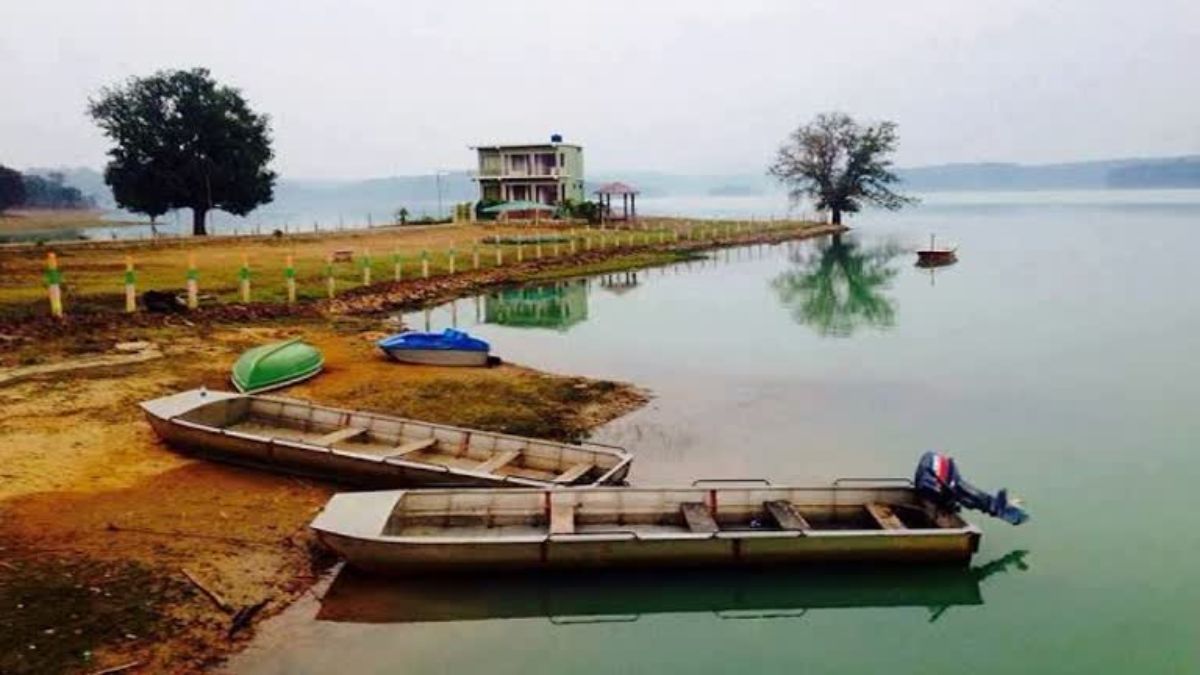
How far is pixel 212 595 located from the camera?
380 inches

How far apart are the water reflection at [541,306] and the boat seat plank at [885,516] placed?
19.4 metres

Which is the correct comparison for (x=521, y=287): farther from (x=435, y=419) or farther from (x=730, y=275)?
(x=435, y=419)

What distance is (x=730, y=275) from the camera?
49.4 metres

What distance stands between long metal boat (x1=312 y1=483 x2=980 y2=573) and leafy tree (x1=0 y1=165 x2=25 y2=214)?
329 feet

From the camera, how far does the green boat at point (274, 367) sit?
1728cm

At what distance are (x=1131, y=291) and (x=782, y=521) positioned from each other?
118ft

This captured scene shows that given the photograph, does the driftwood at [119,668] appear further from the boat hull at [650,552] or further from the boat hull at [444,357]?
the boat hull at [444,357]

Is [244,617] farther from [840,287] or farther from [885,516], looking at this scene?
[840,287]

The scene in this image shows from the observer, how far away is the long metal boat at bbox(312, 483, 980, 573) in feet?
33.5

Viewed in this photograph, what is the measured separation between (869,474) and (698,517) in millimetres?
5033

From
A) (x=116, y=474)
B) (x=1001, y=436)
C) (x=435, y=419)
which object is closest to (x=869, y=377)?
(x=1001, y=436)

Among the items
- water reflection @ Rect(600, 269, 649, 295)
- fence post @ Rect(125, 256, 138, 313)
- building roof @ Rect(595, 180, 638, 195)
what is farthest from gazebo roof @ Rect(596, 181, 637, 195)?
fence post @ Rect(125, 256, 138, 313)

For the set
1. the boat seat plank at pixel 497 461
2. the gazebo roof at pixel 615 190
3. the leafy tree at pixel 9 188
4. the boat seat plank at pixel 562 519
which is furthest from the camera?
the leafy tree at pixel 9 188

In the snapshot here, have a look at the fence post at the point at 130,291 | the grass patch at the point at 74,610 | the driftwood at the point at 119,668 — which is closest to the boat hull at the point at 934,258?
the fence post at the point at 130,291
